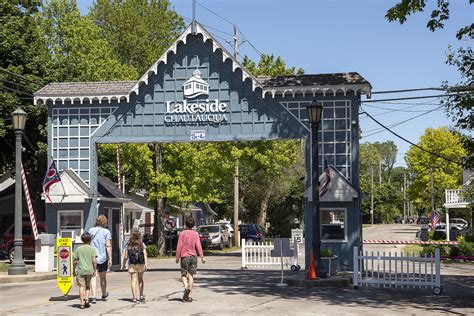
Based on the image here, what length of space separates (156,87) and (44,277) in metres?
8.09

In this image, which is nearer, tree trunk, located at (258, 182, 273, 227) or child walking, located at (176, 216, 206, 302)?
child walking, located at (176, 216, 206, 302)

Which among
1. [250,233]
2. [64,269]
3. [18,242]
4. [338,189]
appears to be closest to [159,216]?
[250,233]

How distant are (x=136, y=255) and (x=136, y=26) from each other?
4402 centimetres

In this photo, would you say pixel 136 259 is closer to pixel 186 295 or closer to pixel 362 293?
pixel 186 295

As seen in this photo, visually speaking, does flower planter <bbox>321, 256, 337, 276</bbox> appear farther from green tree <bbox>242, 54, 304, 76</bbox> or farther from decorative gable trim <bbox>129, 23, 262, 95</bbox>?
green tree <bbox>242, 54, 304, 76</bbox>

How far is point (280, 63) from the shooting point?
4819cm

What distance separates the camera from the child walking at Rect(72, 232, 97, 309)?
15.0m

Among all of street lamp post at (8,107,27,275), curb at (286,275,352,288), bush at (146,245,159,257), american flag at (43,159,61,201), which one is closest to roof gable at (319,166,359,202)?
curb at (286,275,352,288)

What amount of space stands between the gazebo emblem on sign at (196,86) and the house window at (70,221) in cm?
631

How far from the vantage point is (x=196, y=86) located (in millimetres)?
26359

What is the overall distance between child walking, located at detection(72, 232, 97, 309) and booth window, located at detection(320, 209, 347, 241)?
1161cm

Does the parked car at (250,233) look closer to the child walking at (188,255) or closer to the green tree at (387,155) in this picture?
the child walking at (188,255)

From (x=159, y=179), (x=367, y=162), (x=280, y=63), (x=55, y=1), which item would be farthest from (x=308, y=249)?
(x=367, y=162)

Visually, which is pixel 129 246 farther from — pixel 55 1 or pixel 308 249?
pixel 55 1
